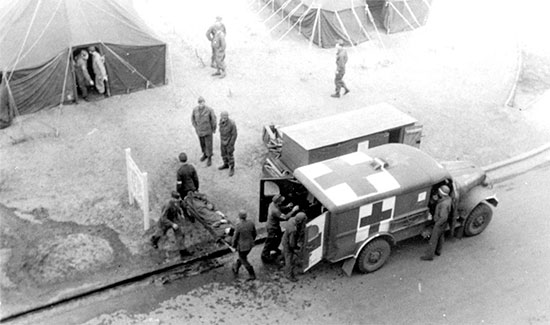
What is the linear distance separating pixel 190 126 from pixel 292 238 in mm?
6780

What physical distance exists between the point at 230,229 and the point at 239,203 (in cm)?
191

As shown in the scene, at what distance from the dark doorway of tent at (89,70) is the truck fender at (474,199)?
10.5 m

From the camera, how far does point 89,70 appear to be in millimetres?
18078

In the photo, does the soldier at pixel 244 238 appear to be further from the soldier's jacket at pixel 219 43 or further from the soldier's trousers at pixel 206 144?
the soldier's jacket at pixel 219 43

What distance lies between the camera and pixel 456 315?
452 inches

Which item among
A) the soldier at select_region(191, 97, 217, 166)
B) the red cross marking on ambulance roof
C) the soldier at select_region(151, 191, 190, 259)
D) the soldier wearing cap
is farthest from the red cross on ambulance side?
the soldier at select_region(191, 97, 217, 166)

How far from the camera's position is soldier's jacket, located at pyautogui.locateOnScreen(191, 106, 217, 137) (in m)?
14.9

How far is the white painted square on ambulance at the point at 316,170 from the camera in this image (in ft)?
39.5

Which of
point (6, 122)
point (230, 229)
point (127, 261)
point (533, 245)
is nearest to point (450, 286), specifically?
point (533, 245)

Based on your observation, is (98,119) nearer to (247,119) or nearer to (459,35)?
(247,119)

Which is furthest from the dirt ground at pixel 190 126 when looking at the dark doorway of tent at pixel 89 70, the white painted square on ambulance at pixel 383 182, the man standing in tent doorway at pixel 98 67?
the white painted square on ambulance at pixel 383 182

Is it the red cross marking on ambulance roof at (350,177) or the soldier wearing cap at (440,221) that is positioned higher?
the red cross marking on ambulance roof at (350,177)

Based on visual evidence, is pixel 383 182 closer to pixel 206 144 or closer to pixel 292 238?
pixel 292 238

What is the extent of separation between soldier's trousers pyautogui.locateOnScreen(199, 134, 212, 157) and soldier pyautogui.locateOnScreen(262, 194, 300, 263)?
344 cm
